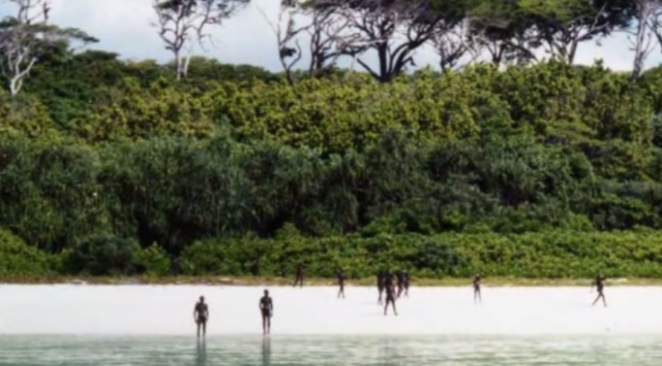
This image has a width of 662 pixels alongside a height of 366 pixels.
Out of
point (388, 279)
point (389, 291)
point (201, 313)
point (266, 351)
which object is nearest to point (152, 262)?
point (389, 291)

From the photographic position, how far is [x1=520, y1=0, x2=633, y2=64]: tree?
246ft

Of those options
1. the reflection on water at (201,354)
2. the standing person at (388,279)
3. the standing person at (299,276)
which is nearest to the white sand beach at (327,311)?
the standing person at (388,279)

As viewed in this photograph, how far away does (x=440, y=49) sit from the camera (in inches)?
3081

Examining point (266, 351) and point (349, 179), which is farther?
point (349, 179)

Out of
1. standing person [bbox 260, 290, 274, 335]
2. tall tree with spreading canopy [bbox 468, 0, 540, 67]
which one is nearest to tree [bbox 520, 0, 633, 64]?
tall tree with spreading canopy [bbox 468, 0, 540, 67]

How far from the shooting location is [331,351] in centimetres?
2917

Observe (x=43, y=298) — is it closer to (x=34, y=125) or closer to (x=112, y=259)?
(x=112, y=259)

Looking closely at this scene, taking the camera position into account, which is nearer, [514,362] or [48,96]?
[514,362]

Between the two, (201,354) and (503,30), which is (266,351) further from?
(503,30)

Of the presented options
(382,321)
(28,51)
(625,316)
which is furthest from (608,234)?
(28,51)

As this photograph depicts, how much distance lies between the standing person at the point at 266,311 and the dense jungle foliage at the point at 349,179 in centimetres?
1183

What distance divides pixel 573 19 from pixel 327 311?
42489 mm

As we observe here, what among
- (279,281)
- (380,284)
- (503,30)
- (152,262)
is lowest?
(380,284)

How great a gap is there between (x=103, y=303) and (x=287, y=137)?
70.5 ft
